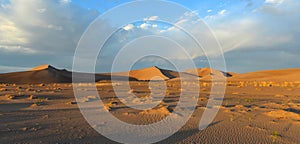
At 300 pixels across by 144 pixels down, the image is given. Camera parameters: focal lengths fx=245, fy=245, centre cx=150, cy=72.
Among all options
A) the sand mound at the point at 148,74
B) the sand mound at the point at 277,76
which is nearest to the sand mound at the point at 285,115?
the sand mound at the point at 277,76

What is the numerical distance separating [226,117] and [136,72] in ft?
359

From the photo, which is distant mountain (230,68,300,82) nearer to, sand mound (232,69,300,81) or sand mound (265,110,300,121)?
sand mound (232,69,300,81)

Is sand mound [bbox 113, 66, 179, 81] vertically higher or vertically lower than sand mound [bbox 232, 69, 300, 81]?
higher

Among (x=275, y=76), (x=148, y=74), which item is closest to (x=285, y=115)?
(x=275, y=76)

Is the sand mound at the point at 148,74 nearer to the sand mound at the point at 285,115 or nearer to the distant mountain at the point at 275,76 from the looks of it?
the distant mountain at the point at 275,76

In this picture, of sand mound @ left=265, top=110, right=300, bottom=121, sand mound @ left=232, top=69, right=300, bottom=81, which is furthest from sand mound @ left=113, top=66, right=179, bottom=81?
sand mound @ left=265, top=110, right=300, bottom=121

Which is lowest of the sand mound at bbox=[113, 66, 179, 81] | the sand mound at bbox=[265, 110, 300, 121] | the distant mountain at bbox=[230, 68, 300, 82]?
the sand mound at bbox=[265, 110, 300, 121]

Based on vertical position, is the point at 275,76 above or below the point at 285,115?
above

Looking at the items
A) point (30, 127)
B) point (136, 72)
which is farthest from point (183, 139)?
point (136, 72)

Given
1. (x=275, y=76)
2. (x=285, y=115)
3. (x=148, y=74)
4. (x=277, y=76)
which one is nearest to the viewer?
(x=285, y=115)

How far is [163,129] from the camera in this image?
9.88 m

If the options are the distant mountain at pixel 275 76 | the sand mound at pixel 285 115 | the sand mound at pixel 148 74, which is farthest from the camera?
the sand mound at pixel 148 74

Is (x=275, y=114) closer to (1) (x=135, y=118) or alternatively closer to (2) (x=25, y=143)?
(1) (x=135, y=118)

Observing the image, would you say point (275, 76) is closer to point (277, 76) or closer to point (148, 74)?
point (277, 76)
